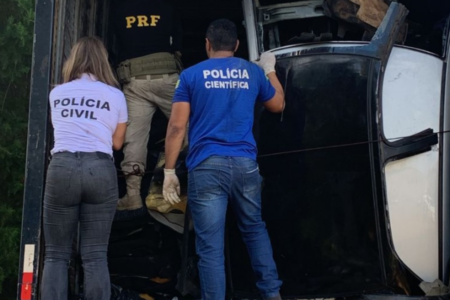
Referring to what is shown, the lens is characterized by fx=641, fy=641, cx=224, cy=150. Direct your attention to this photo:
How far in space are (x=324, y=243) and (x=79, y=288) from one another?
1.52 meters

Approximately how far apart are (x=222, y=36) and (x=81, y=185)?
46.0 inches

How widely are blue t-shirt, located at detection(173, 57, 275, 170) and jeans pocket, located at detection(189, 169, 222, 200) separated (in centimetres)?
8

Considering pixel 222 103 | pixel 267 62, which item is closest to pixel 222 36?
pixel 267 62

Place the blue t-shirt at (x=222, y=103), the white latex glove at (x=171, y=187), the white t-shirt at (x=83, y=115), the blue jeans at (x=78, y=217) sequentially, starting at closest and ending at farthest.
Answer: the blue jeans at (x=78, y=217) < the white t-shirt at (x=83, y=115) < the blue t-shirt at (x=222, y=103) < the white latex glove at (x=171, y=187)

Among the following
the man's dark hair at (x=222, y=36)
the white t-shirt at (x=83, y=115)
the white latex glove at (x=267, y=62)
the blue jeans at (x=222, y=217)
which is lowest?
the blue jeans at (x=222, y=217)

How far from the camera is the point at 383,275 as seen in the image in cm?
331

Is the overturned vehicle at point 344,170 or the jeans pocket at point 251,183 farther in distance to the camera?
the jeans pocket at point 251,183

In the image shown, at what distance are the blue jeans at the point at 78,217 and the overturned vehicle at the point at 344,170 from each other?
0.42 feet

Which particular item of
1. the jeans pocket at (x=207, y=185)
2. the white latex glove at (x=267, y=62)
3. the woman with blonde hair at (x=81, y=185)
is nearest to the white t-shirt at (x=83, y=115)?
the woman with blonde hair at (x=81, y=185)

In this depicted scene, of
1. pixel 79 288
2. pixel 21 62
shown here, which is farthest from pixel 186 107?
pixel 21 62

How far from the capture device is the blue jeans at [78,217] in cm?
328

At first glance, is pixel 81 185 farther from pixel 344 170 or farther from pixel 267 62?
pixel 344 170

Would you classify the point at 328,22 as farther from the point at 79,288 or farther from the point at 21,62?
the point at 21,62

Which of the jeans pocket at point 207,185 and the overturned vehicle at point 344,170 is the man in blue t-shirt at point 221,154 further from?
the overturned vehicle at point 344,170
